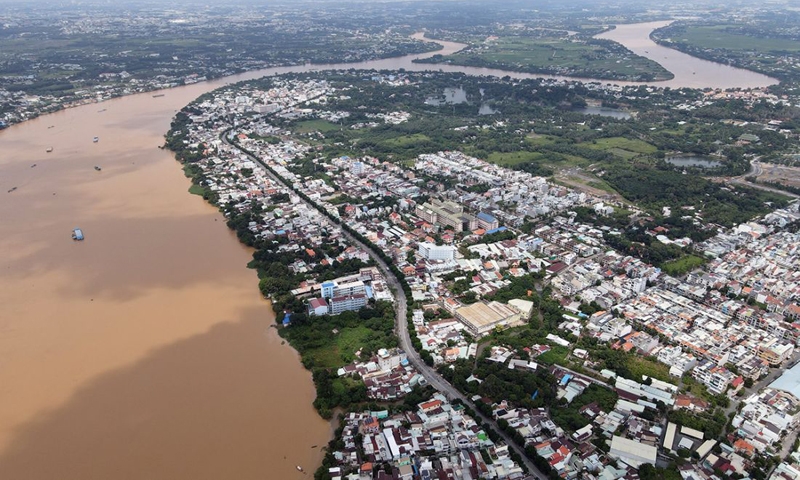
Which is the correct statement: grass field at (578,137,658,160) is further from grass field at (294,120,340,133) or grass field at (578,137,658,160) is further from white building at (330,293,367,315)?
white building at (330,293,367,315)

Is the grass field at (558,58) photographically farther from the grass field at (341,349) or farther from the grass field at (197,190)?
the grass field at (341,349)

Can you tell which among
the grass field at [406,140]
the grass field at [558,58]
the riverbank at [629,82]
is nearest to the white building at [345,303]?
the grass field at [406,140]

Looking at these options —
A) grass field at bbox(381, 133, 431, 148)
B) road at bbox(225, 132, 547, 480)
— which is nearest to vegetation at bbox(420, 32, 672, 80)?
grass field at bbox(381, 133, 431, 148)

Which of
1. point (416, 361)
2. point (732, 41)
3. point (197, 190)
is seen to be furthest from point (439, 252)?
point (732, 41)

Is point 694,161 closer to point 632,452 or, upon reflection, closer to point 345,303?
point 345,303

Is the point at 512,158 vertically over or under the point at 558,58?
under
